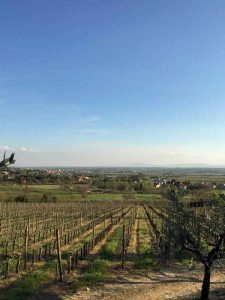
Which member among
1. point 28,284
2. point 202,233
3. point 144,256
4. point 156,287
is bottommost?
point 144,256

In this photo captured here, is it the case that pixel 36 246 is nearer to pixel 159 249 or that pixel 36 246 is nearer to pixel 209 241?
pixel 159 249

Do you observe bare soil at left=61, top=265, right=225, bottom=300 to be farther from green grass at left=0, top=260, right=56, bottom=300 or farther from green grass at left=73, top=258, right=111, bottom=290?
green grass at left=0, top=260, right=56, bottom=300

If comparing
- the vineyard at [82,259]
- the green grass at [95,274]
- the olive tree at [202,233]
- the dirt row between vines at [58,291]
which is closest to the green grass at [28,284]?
the vineyard at [82,259]

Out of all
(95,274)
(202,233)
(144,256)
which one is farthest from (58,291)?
(144,256)

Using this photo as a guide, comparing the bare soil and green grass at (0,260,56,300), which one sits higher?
green grass at (0,260,56,300)

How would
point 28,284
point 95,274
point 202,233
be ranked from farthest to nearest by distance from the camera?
point 95,274
point 28,284
point 202,233

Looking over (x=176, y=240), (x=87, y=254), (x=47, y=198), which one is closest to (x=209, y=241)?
(x=176, y=240)

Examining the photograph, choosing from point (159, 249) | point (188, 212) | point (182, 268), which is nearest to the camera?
point (188, 212)

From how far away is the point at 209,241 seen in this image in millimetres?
14719

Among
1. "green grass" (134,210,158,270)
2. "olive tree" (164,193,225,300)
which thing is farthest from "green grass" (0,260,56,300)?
"olive tree" (164,193,225,300)

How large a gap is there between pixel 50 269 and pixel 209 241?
7.36 m

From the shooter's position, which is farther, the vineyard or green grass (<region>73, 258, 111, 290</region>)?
green grass (<region>73, 258, 111, 290</region>)

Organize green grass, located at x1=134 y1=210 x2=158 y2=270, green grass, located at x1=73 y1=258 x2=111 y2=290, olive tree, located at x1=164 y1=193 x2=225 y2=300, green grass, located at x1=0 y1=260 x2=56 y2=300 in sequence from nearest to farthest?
olive tree, located at x1=164 y1=193 x2=225 y2=300
green grass, located at x1=0 y1=260 x2=56 y2=300
green grass, located at x1=73 y1=258 x2=111 y2=290
green grass, located at x1=134 y1=210 x2=158 y2=270

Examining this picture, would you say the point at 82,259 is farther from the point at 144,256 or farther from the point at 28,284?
the point at 28,284
